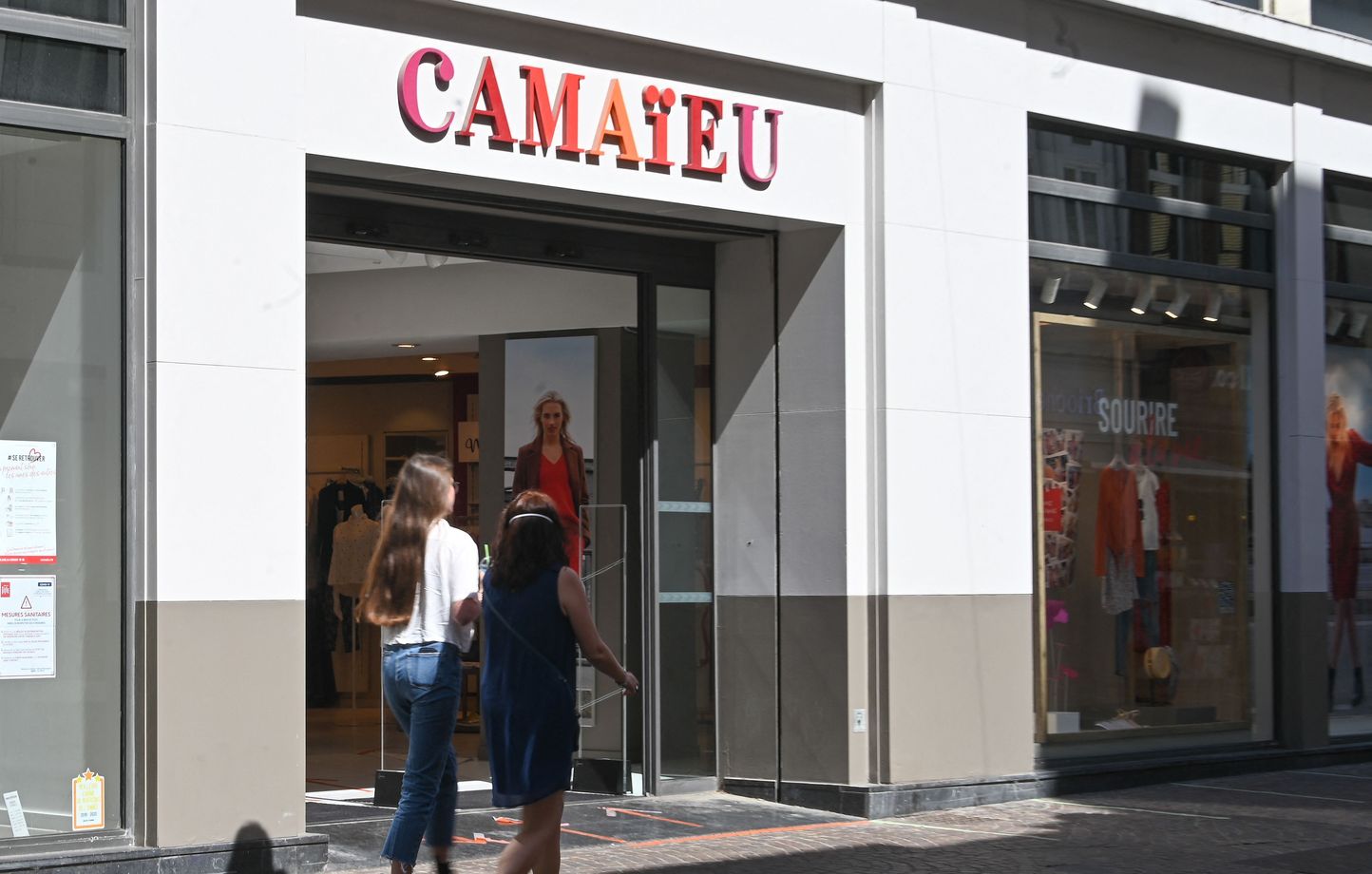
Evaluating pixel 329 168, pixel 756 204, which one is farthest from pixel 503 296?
pixel 329 168

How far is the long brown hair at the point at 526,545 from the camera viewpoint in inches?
272

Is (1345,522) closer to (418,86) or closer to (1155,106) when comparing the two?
(1155,106)

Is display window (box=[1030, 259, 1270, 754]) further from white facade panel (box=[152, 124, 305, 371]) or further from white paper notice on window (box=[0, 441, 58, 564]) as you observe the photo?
white paper notice on window (box=[0, 441, 58, 564])

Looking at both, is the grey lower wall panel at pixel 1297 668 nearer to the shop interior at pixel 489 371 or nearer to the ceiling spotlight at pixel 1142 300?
the ceiling spotlight at pixel 1142 300

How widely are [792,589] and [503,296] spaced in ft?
9.32

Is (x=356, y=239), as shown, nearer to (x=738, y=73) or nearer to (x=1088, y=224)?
(x=738, y=73)

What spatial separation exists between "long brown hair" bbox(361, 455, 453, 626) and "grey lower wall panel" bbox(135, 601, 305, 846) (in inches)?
41.9

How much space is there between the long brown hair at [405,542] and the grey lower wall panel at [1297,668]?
8015mm

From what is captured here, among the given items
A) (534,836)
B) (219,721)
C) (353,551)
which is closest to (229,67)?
(219,721)

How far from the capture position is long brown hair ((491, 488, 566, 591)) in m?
6.90

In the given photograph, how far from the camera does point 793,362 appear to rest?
36.5 ft

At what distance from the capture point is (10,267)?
320 inches

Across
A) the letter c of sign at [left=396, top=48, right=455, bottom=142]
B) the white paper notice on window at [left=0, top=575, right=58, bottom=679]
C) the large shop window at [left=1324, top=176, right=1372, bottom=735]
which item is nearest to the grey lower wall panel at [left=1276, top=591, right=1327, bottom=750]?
the large shop window at [left=1324, top=176, right=1372, bottom=735]

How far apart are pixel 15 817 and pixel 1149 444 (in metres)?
8.26
